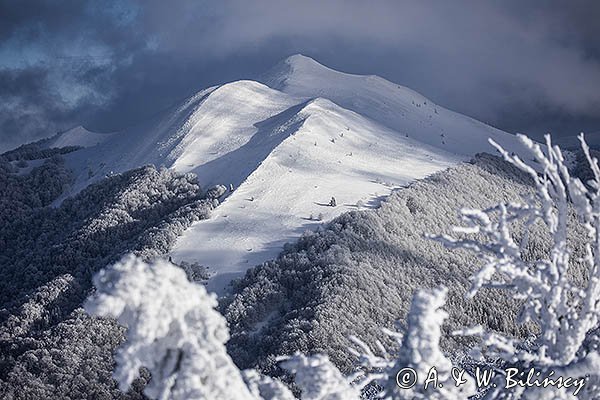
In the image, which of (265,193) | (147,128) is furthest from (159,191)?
(147,128)

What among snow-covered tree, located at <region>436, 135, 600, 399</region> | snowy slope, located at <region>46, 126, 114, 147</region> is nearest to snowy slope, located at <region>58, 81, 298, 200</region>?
snowy slope, located at <region>46, 126, 114, 147</region>

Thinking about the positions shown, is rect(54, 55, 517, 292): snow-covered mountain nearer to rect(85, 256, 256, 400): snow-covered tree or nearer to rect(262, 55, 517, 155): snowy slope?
rect(262, 55, 517, 155): snowy slope

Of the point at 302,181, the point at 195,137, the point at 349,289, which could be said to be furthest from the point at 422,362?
the point at 195,137

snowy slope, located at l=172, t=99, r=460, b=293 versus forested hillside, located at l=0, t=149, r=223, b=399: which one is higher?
snowy slope, located at l=172, t=99, r=460, b=293

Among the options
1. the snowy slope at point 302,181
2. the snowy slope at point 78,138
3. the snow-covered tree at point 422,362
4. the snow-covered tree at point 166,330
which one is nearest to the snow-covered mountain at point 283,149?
the snowy slope at point 302,181

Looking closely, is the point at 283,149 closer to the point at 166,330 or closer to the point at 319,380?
the point at 319,380

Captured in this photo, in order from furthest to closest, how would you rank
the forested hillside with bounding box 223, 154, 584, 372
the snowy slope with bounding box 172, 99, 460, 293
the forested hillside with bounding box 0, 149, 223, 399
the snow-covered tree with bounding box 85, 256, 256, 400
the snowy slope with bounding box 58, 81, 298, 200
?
the snowy slope with bounding box 58, 81, 298, 200, the snowy slope with bounding box 172, 99, 460, 293, the forested hillside with bounding box 223, 154, 584, 372, the forested hillside with bounding box 0, 149, 223, 399, the snow-covered tree with bounding box 85, 256, 256, 400
